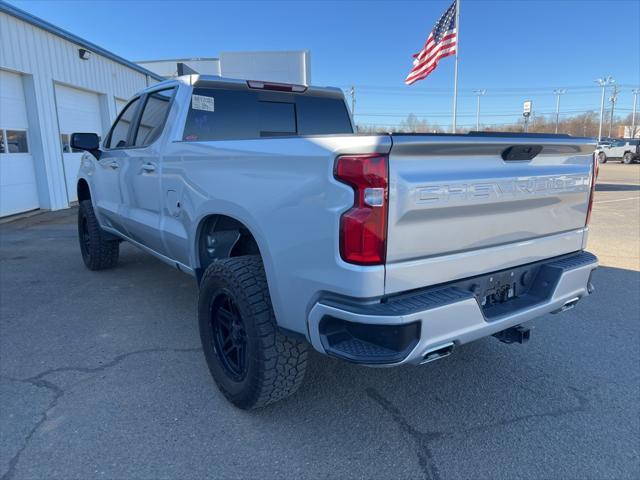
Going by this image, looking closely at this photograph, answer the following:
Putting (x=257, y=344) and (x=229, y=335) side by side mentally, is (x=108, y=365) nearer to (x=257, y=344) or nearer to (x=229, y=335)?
(x=229, y=335)

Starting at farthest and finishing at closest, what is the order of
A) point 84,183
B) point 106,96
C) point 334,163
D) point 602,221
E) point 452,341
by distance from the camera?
point 106,96
point 602,221
point 84,183
point 452,341
point 334,163

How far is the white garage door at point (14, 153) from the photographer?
9828 mm

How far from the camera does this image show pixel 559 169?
8.70 ft

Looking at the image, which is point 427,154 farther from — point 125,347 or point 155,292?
point 155,292

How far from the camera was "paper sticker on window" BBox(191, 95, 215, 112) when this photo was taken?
3.65 meters

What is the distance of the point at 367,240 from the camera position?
1951 millimetres

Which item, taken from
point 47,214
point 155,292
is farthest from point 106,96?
point 155,292

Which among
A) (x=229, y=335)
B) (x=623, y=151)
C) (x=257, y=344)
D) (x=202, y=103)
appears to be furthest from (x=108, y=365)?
(x=623, y=151)

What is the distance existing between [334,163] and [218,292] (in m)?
1.22

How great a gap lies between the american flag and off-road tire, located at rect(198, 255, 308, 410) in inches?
523

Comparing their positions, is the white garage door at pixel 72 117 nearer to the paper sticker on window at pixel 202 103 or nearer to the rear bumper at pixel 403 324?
the paper sticker on window at pixel 202 103

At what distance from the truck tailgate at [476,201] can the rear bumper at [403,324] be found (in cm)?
10

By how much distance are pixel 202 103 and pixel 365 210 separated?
7.51ft

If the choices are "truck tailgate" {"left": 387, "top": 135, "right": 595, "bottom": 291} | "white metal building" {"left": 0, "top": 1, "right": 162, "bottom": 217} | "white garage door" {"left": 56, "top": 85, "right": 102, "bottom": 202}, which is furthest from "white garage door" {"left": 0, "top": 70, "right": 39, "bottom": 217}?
"truck tailgate" {"left": 387, "top": 135, "right": 595, "bottom": 291}
